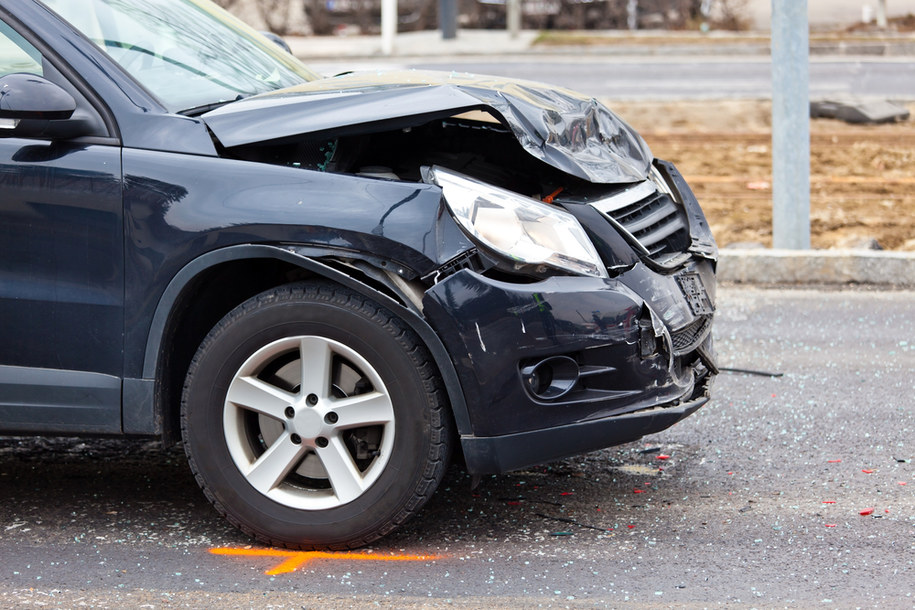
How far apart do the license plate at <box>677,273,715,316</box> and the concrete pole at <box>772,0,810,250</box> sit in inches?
165

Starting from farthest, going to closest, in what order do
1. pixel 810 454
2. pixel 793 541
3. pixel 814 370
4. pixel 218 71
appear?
1. pixel 814 370
2. pixel 810 454
3. pixel 218 71
4. pixel 793 541

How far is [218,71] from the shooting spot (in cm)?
402

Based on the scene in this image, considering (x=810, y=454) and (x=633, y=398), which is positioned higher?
(x=633, y=398)

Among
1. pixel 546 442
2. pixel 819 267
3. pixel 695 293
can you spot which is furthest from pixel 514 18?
pixel 546 442

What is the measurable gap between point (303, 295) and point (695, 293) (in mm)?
1272

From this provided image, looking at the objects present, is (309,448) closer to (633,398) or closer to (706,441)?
(633,398)

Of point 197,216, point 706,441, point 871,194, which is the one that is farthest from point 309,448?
point 871,194

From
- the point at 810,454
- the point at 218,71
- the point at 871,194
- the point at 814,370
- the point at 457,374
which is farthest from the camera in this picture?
the point at 871,194

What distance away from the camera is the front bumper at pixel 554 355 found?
127 inches

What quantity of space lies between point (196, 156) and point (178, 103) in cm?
33

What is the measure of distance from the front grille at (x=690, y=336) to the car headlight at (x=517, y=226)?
379mm

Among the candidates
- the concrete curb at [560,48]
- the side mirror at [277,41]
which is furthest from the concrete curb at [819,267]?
the concrete curb at [560,48]

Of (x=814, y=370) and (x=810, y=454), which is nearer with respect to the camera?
(x=810, y=454)

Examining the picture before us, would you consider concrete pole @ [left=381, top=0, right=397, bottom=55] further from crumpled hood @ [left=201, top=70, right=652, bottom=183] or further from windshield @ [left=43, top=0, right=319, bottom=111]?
crumpled hood @ [left=201, top=70, right=652, bottom=183]
